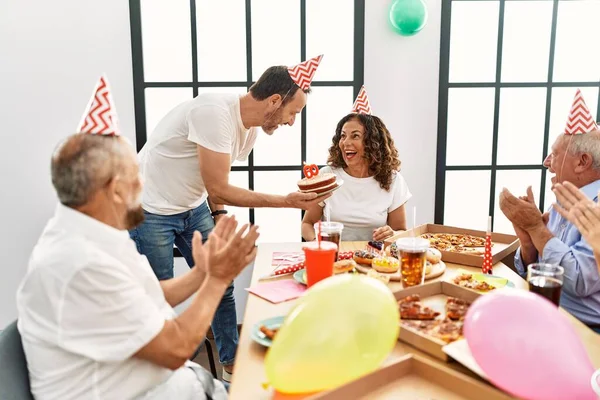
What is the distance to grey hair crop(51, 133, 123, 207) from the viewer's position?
3.44ft

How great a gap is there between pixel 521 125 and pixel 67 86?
2.96m

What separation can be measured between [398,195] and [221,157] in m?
0.95

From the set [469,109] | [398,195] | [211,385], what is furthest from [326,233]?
[469,109]

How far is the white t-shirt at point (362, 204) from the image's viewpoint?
2.47 meters

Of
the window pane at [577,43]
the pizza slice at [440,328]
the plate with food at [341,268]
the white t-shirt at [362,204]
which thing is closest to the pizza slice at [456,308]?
the pizza slice at [440,328]

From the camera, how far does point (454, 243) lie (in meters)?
2.08

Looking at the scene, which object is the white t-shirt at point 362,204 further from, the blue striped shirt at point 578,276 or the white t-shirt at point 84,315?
the white t-shirt at point 84,315

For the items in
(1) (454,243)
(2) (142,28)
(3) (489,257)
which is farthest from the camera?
(2) (142,28)

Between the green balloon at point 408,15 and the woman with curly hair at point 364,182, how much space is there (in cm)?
61

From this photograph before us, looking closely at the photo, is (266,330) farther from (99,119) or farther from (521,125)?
(521,125)

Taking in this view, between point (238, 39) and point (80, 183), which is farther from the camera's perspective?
point (238, 39)

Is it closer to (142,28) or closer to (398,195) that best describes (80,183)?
(398,195)

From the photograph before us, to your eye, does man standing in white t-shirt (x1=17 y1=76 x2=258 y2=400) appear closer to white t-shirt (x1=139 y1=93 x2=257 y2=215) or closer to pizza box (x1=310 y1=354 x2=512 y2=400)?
pizza box (x1=310 y1=354 x2=512 y2=400)

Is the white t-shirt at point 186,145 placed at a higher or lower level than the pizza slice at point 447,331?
higher
